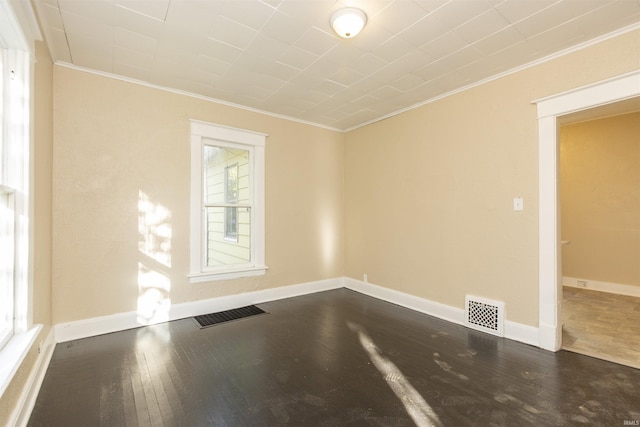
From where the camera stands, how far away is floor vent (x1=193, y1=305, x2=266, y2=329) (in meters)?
3.35

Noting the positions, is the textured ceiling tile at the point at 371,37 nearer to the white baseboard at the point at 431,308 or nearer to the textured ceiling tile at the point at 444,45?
the textured ceiling tile at the point at 444,45

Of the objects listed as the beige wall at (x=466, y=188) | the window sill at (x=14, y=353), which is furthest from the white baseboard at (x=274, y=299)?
the window sill at (x=14, y=353)

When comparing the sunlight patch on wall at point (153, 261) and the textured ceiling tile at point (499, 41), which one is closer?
the textured ceiling tile at point (499, 41)

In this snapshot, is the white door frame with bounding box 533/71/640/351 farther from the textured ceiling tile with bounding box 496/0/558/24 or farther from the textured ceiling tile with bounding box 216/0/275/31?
the textured ceiling tile with bounding box 216/0/275/31

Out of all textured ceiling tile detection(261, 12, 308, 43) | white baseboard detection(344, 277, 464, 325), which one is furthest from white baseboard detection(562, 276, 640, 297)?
textured ceiling tile detection(261, 12, 308, 43)

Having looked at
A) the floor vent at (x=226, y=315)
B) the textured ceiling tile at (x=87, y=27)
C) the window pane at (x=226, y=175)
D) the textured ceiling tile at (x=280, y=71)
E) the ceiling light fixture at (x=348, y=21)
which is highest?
the textured ceiling tile at (x=87, y=27)

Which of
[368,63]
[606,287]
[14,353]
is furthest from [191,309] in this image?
[606,287]

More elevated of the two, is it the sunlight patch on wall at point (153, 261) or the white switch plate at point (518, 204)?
the white switch plate at point (518, 204)

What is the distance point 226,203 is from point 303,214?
1.19 meters

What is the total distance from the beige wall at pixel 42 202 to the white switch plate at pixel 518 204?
159 inches

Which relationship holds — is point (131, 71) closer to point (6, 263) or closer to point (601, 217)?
point (6, 263)

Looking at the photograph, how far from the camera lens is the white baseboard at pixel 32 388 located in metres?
1.70

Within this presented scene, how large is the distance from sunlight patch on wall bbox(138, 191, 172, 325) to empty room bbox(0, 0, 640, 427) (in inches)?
0.9

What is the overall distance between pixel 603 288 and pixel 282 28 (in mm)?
5734
